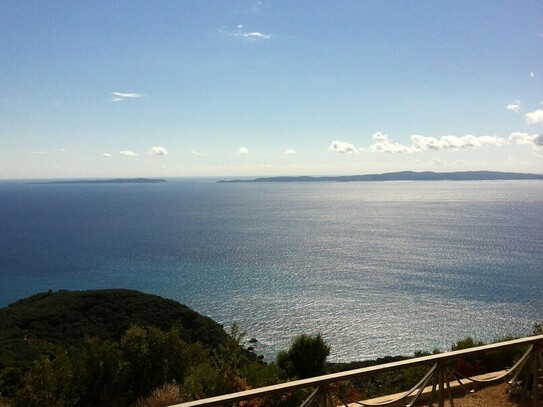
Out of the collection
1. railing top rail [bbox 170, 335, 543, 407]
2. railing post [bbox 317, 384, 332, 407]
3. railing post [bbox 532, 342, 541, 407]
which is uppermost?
railing top rail [bbox 170, 335, 543, 407]

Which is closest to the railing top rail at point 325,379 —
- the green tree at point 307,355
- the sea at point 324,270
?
the green tree at point 307,355

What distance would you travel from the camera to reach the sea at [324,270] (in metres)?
36.2

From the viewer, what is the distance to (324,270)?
54531 millimetres

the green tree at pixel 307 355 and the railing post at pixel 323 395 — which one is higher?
the railing post at pixel 323 395

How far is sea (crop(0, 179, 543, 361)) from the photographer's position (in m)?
36.2

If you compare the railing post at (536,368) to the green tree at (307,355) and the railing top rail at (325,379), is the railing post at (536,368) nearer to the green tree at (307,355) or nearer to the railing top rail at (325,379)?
the railing top rail at (325,379)

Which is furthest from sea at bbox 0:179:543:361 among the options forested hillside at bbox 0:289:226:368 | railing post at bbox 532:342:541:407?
railing post at bbox 532:342:541:407

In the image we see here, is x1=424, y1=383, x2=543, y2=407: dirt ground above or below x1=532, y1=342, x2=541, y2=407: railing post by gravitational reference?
below

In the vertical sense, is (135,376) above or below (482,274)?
above

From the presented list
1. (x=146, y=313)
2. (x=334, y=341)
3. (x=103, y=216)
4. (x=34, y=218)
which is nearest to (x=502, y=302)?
(x=334, y=341)

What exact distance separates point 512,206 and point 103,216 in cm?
10851

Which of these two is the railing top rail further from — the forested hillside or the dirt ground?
the forested hillside

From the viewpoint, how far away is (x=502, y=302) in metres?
40.2

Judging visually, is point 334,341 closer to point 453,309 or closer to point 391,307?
point 391,307
